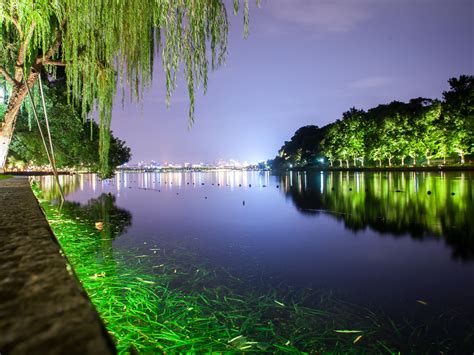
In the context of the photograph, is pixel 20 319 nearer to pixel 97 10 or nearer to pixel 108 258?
pixel 97 10

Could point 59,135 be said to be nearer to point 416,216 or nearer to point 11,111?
point 11,111

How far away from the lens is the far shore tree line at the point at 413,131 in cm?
5103

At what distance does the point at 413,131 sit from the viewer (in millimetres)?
58500

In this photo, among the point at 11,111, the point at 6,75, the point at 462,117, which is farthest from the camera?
the point at 462,117

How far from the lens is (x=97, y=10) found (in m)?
4.39

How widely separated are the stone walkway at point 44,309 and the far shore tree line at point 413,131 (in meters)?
58.7

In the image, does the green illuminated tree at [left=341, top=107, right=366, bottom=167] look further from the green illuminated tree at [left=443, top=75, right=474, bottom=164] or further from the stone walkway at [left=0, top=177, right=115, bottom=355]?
the stone walkway at [left=0, top=177, right=115, bottom=355]

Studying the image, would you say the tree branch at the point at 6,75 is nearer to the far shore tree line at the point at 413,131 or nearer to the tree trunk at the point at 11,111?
the tree trunk at the point at 11,111

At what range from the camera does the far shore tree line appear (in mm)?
51031

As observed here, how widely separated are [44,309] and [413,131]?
6725cm

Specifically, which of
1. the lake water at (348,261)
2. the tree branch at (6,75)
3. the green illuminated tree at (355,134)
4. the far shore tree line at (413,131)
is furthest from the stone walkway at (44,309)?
the green illuminated tree at (355,134)

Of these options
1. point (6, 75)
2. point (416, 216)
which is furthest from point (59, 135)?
point (416, 216)

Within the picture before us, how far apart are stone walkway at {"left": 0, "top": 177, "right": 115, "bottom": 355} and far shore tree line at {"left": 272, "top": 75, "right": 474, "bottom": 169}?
58.7 m

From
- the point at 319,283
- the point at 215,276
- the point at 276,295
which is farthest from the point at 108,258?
the point at 319,283
